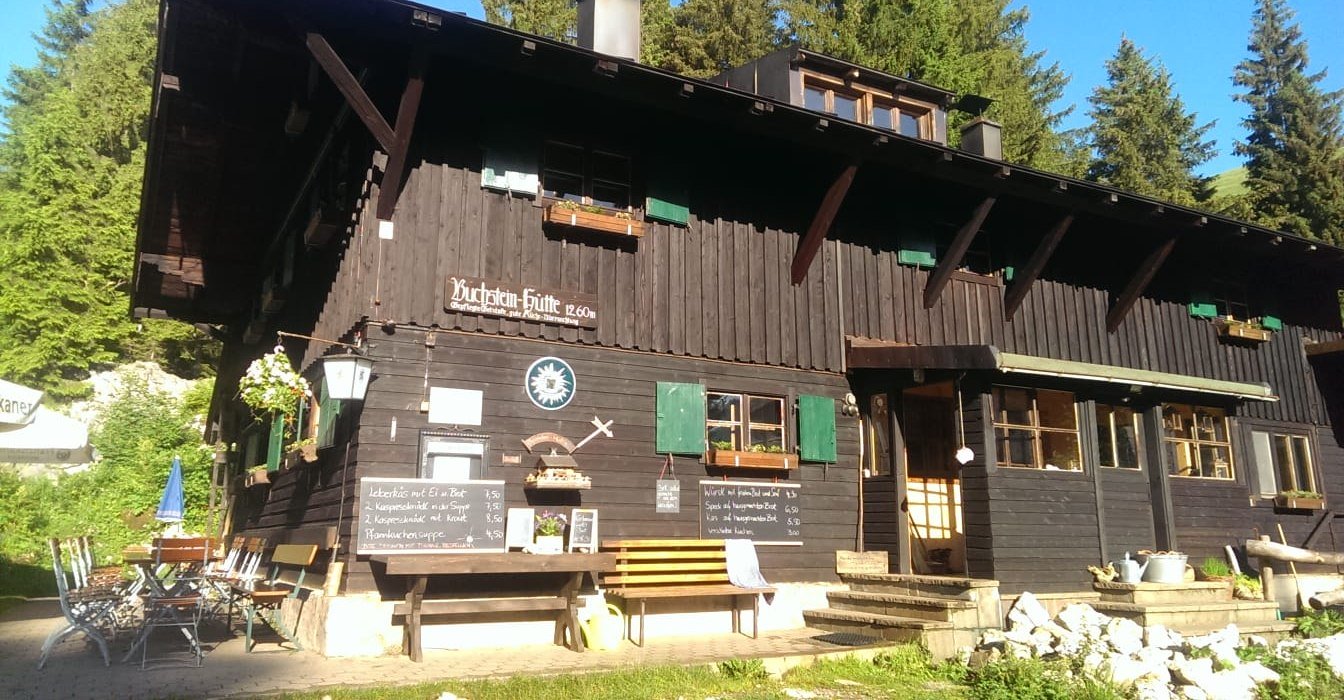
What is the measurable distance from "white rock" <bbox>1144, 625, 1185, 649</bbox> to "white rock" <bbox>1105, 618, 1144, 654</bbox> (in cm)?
8

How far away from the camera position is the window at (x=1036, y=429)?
36.8 ft

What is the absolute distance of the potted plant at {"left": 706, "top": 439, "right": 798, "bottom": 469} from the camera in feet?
33.7

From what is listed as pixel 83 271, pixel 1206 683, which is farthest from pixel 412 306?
pixel 83 271

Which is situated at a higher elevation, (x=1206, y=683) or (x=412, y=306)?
(x=412, y=306)

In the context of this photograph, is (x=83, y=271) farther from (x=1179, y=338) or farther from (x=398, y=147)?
(x=1179, y=338)

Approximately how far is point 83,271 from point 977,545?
81.8ft

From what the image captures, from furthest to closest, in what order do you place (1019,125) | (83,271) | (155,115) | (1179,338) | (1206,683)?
(1019,125) < (83,271) < (1179,338) < (155,115) < (1206,683)

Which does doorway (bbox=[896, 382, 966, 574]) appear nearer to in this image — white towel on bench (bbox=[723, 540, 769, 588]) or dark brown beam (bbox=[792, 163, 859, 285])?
dark brown beam (bbox=[792, 163, 859, 285])

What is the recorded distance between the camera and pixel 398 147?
8.80 m

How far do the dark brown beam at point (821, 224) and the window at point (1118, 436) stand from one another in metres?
4.51

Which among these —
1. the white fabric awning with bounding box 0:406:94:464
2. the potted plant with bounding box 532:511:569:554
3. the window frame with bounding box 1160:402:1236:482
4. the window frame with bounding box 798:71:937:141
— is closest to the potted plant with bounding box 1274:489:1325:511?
the window frame with bounding box 1160:402:1236:482

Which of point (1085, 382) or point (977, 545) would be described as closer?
point (977, 545)

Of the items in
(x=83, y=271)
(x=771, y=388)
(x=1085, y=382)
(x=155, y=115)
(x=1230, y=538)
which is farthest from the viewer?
(x=83, y=271)

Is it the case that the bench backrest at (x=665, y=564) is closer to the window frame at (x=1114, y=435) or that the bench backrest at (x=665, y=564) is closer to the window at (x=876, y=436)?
the window at (x=876, y=436)
